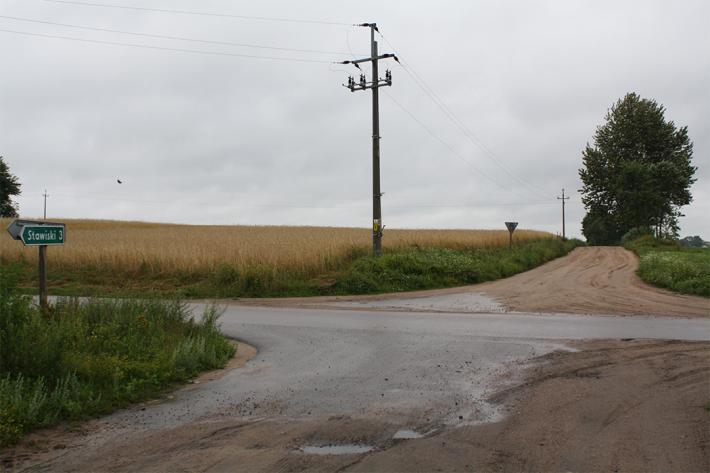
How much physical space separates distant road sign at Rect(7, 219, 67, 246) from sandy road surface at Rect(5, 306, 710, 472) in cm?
412

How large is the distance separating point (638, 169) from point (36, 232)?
210 feet

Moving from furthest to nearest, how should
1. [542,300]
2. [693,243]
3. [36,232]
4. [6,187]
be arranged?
[693,243] < [6,187] < [542,300] < [36,232]

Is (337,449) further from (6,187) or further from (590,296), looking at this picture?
(6,187)

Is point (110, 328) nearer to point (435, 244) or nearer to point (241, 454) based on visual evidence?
point (241, 454)

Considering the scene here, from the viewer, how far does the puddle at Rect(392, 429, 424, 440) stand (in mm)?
5715

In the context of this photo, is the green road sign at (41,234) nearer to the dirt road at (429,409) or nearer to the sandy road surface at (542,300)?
the dirt road at (429,409)

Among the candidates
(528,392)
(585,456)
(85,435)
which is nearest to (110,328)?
(85,435)

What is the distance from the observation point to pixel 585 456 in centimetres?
518

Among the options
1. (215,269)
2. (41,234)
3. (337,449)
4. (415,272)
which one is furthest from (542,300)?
(337,449)

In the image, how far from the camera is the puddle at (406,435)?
18.7ft

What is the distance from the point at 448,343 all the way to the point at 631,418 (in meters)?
4.85

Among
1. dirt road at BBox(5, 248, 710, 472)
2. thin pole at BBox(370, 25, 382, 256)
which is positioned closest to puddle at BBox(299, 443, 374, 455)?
dirt road at BBox(5, 248, 710, 472)

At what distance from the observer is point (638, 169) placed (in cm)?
6325

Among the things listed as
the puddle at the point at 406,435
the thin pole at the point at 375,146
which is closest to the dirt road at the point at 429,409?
the puddle at the point at 406,435
